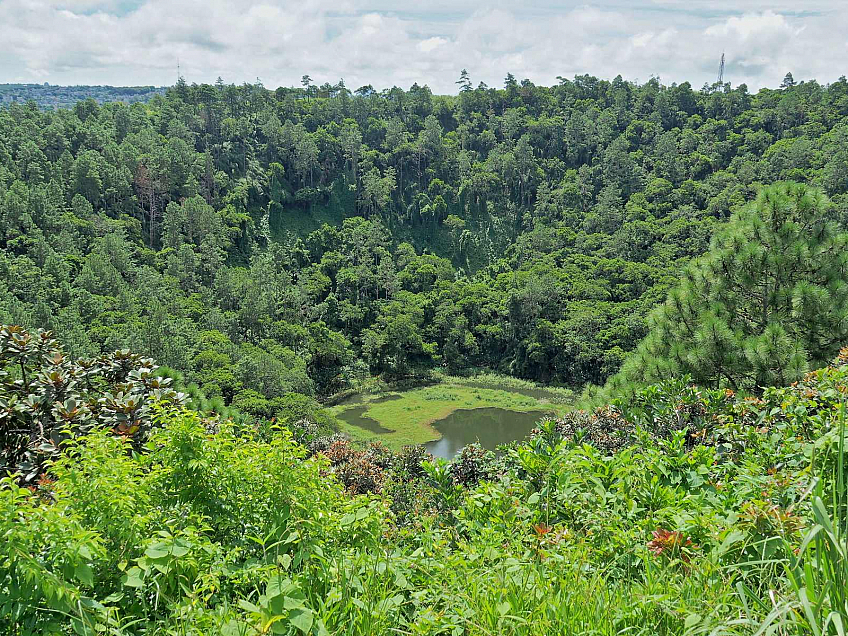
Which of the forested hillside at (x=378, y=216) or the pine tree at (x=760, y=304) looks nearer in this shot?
the pine tree at (x=760, y=304)

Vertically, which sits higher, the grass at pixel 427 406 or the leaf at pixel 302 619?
the leaf at pixel 302 619

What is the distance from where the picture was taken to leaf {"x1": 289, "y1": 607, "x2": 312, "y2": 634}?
1476 mm

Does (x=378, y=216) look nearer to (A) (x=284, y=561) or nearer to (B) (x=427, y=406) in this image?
(B) (x=427, y=406)

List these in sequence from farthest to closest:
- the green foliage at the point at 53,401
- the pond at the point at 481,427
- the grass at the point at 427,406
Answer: the grass at the point at 427,406
the pond at the point at 481,427
the green foliage at the point at 53,401

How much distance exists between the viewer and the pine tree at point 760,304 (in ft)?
18.5

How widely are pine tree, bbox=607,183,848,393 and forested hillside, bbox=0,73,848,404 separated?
15.5 m

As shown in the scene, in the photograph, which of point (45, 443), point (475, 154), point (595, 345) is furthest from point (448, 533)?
point (475, 154)

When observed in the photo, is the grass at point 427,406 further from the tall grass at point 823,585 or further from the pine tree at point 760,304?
the tall grass at point 823,585

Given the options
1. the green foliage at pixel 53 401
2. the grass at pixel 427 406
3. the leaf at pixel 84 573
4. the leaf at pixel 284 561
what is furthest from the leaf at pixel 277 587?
the grass at pixel 427 406

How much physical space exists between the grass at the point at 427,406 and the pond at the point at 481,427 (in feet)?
1.45

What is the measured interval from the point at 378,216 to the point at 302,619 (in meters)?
43.8

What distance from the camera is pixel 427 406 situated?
2645 cm

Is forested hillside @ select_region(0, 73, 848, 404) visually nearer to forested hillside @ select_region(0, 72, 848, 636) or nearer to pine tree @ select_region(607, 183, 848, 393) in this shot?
forested hillside @ select_region(0, 72, 848, 636)

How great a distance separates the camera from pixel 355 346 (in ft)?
106
